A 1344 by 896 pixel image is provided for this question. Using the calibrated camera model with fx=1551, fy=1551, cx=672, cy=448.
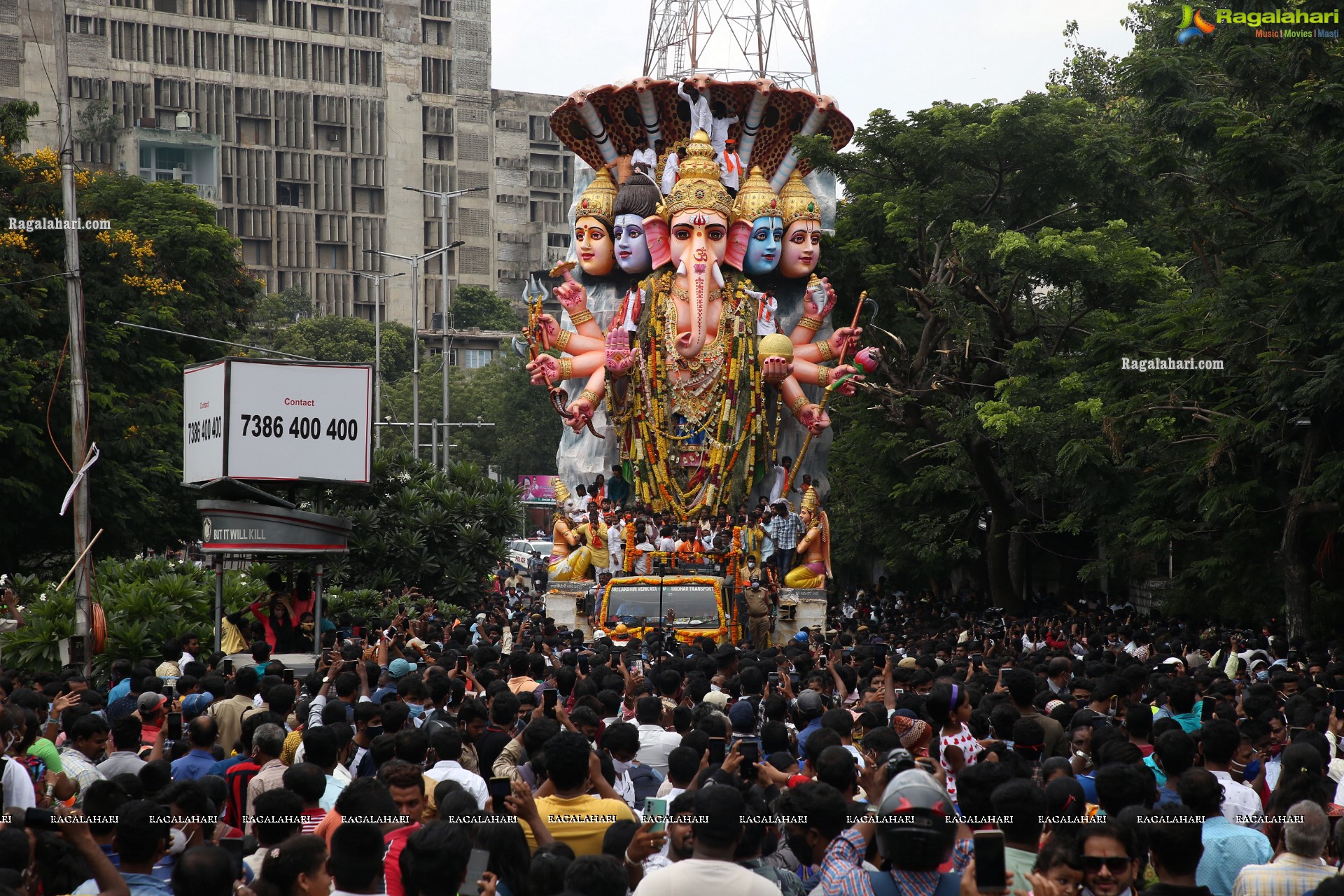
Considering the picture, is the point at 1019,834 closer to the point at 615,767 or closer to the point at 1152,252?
the point at 615,767

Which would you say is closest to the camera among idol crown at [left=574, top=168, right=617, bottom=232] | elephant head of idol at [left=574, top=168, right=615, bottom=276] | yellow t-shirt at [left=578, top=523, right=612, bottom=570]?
yellow t-shirt at [left=578, top=523, right=612, bottom=570]

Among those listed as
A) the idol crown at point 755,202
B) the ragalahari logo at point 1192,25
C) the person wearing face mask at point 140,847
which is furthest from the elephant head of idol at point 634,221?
the person wearing face mask at point 140,847

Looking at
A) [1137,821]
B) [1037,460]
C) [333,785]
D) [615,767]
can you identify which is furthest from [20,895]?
[1037,460]

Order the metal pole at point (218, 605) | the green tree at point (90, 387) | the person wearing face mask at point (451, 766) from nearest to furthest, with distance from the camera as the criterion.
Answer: the person wearing face mask at point (451, 766) → the metal pole at point (218, 605) → the green tree at point (90, 387)

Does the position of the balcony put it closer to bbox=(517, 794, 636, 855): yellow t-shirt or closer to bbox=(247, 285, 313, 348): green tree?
bbox=(247, 285, 313, 348): green tree

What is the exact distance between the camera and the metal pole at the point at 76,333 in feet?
53.4

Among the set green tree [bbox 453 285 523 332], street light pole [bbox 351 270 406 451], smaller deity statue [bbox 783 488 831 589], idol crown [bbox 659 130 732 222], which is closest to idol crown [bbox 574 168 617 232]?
idol crown [bbox 659 130 732 222]

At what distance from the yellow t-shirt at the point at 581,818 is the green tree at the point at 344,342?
6436cm

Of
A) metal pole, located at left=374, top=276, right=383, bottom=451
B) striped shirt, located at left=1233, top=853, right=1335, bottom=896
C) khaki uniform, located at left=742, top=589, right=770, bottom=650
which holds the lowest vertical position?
khaki uniform, located at left=742, top=589, right=770, bottom=650

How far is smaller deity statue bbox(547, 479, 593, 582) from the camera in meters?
26.7

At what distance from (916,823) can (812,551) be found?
75.8ft

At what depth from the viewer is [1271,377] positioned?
17781 millimetres

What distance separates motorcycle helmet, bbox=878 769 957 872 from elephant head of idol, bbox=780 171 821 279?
25952 millimetres

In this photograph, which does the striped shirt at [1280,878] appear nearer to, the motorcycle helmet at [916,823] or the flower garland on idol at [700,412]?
the motorcycle helmet at [916,823]
